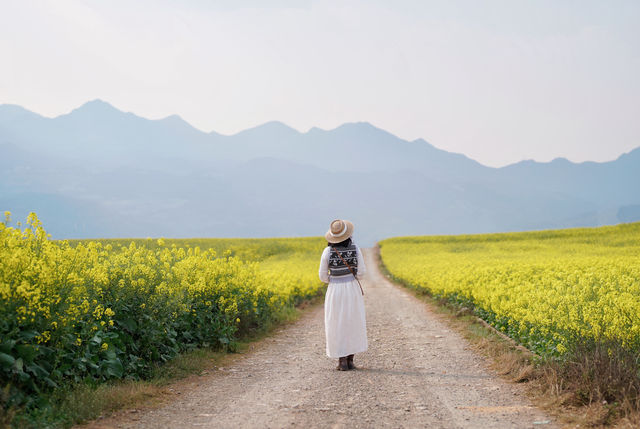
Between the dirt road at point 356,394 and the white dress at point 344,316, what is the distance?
45 centimetres

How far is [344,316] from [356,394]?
2.41 meters

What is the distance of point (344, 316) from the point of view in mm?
10133

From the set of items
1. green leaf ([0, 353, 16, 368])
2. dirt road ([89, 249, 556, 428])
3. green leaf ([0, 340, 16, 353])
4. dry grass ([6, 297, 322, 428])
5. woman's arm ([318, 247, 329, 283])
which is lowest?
dirt road ([89, 249, 556, 428])

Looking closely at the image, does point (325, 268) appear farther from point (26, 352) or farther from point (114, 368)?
point (26, 352)

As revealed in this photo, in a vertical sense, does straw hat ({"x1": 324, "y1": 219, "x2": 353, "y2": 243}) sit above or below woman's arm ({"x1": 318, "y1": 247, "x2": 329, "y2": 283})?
above

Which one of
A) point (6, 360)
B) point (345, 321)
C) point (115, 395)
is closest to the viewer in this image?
point (6, 360)

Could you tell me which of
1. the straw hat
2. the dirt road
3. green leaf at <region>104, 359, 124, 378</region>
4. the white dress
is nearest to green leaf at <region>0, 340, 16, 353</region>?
the dirt road

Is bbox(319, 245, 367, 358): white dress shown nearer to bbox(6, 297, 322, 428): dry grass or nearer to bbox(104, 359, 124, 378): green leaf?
bbox(6, 297, 322, 428): dry grass

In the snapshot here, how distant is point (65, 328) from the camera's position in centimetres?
655

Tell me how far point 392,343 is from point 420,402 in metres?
5.28

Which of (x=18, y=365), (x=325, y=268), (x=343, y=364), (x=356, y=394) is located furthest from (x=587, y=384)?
(x=18, y=365)

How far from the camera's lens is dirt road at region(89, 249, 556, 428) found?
6.58 metres

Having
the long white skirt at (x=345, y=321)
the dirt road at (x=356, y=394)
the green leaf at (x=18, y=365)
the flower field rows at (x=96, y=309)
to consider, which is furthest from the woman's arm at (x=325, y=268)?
the green leaf at (x=18, y=365)

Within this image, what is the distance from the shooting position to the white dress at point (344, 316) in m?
9.90
